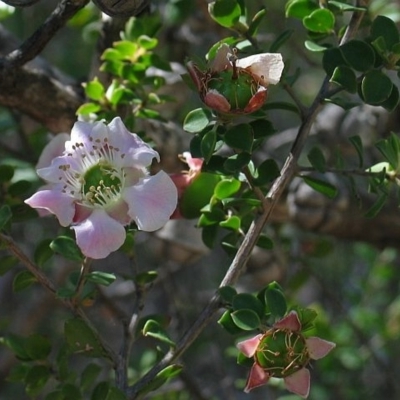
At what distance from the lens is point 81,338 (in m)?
1.01

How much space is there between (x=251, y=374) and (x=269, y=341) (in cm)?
4

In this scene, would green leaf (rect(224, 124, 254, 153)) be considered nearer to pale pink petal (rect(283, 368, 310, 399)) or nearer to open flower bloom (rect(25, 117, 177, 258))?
open flower bloom (rect(25, 117, 177, 258))

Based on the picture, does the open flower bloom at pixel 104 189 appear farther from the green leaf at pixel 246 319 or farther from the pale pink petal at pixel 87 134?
the green leaf at pixel 246 319

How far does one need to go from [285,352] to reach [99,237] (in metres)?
0.22

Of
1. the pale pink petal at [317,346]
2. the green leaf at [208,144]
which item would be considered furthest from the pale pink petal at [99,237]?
the pale pink petal at [317,346]

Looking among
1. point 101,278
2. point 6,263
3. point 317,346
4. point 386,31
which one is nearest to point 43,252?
point 6,263

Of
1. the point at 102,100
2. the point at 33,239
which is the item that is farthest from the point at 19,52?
the point at 33,239

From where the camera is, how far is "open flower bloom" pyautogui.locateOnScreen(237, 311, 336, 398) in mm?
918

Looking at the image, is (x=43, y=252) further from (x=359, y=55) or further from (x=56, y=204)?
(x=359, y=55)

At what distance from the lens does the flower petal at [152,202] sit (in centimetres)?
92

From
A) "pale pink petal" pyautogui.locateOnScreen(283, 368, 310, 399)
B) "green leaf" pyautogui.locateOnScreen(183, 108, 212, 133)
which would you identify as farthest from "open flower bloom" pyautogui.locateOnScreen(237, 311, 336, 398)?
"green leaf" pyautogui.locateOnScreen(183, 108, 212, 133)

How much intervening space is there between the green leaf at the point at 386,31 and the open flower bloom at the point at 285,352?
1.03 ft

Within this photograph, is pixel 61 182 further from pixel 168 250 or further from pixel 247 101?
pixel 168 250

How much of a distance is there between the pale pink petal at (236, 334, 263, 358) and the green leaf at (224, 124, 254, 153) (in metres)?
0.19
